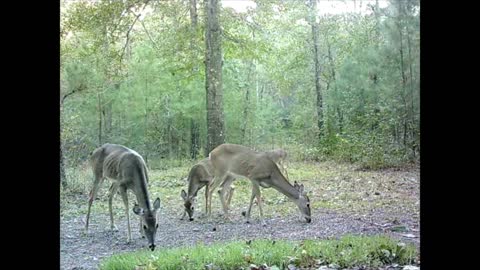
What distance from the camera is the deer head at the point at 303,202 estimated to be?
18.4 ft

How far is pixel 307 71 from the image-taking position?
6.83m

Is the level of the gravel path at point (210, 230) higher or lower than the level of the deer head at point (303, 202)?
lower

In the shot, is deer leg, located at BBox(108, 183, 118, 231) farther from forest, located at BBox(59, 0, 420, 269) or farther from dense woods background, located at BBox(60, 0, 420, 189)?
dense woods background, located at BBox(60, 0, 420, 189)

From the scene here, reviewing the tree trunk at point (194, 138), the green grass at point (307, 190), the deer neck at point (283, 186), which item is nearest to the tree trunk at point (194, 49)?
the tree trunk at point (194, 138)

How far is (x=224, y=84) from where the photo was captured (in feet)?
22.9

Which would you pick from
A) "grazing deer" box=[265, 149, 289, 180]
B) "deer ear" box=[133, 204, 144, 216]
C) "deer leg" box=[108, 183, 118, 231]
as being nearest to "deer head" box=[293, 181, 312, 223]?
"grazing deer" box=[265, 149, 289, 180]

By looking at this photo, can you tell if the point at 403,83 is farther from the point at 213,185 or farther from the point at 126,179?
the point at 126,179

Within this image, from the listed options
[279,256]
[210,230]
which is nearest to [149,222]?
[210,230]

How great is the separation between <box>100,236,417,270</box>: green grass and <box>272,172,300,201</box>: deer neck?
1.55 meters

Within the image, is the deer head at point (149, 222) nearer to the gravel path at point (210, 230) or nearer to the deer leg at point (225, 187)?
the gravel path at point (210, 230)

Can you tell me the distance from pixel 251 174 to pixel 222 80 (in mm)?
1499

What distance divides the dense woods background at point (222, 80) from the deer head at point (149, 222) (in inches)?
51.6

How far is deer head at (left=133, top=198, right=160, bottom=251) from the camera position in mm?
4676
